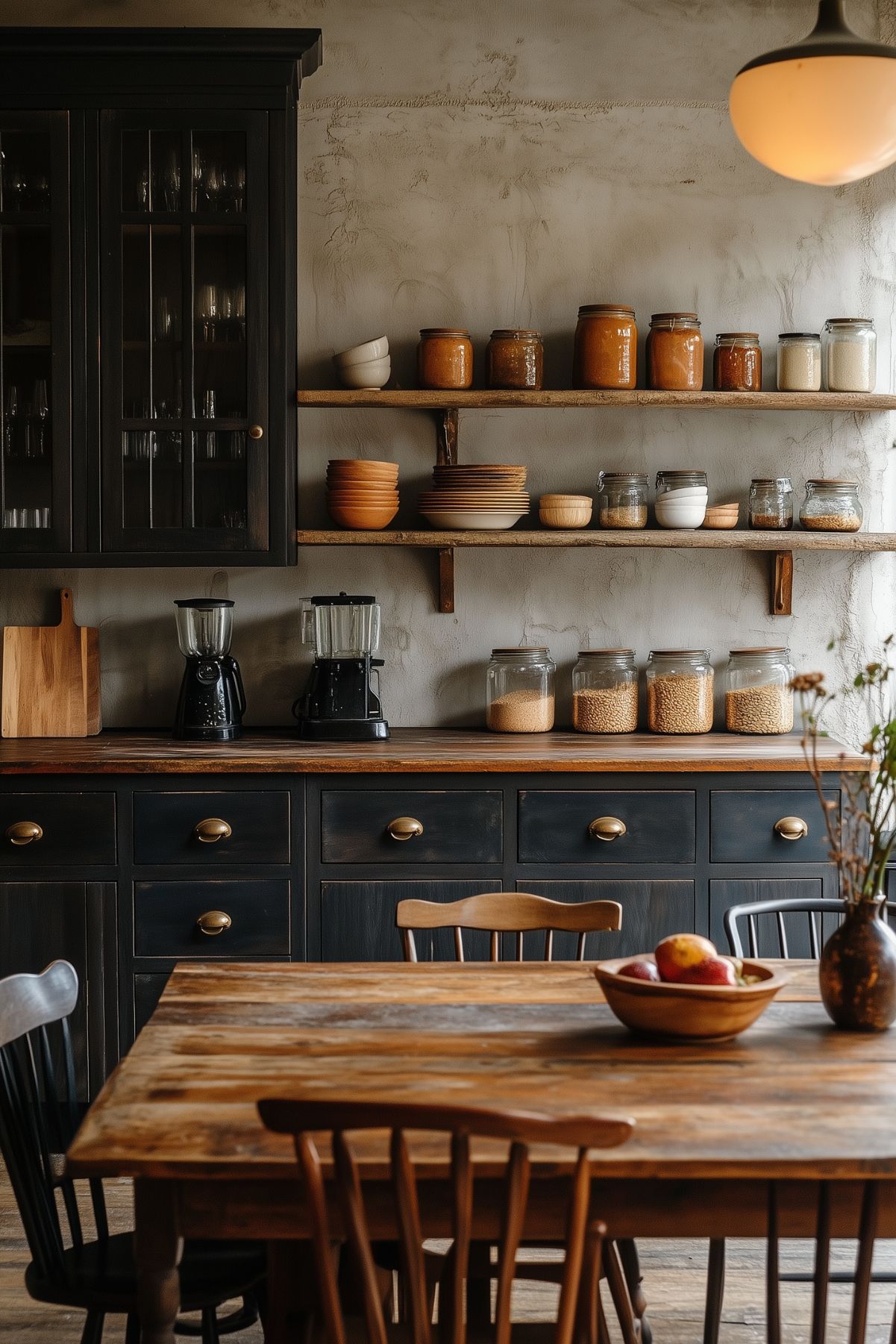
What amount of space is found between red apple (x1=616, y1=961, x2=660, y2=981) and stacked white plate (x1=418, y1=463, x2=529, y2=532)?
77.0 inches

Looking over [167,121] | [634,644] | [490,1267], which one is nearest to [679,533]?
[634,644]

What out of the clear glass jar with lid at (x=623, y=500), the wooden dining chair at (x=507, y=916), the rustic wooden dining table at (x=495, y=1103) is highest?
the clear glass jar with lid at (x=623, y=500)

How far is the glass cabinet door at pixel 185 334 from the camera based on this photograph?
3.43 meters

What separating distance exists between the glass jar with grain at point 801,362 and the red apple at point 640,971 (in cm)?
228

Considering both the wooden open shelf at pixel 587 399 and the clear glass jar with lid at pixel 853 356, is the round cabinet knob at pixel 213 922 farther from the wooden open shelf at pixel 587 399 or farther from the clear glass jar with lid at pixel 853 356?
the clear glass jar with lid at pixel 853 356

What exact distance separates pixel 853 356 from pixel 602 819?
149 cm

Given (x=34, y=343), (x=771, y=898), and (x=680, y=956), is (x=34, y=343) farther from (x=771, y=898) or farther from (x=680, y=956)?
(x=680, y=956)

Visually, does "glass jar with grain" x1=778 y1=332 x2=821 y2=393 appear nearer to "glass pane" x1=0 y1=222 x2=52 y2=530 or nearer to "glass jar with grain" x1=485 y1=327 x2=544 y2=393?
"glass jar with grain" x1=485 y1=327 x2=544 y2=393

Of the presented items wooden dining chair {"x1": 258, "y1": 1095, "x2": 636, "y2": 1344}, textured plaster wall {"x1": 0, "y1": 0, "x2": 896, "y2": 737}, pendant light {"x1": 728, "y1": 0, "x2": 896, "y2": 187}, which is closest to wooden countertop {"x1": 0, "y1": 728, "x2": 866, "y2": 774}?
textured plaster wall {"x1": 0, "y1": 0, "x2": 896, "y2": 737}

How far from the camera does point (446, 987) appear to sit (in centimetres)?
202

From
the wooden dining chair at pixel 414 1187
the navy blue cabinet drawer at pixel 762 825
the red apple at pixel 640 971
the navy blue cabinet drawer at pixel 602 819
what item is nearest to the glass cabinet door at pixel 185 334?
the navy blue cabinet drawer at pixel 602 819

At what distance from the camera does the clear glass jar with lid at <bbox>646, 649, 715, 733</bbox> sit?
12.0 ft

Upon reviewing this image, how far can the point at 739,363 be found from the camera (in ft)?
11.9

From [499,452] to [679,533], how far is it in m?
0.60
